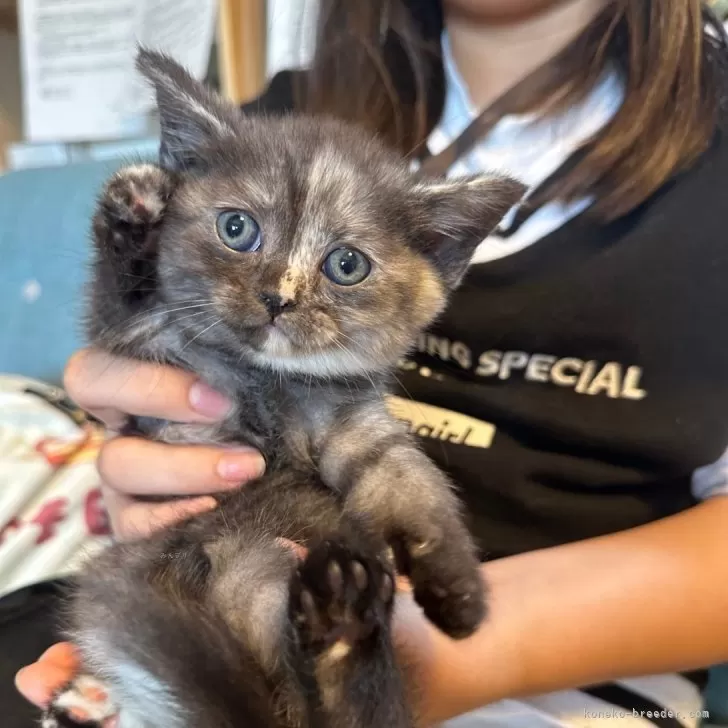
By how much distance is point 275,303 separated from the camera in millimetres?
547

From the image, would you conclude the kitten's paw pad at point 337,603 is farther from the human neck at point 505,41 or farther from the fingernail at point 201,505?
the human neck at point 505,41

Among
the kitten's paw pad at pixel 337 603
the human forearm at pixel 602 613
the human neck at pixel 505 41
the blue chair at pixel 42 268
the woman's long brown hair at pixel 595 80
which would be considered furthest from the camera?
the blue chair at pixel 42 268

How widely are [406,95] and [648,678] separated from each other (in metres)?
0.88

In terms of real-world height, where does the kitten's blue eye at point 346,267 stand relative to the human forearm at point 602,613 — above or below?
above

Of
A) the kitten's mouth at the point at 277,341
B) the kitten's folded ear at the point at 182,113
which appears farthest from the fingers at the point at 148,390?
the kitten's folded ear at the point at 182,113

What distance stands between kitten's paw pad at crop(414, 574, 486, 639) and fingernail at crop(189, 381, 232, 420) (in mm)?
253

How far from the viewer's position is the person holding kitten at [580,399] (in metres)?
0.66

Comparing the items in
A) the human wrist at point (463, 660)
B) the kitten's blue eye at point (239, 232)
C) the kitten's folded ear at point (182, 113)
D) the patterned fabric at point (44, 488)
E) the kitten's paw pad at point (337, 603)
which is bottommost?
the patterned fabric at point (44, 488)

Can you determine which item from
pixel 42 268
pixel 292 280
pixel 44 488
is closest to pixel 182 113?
pixel 292 280

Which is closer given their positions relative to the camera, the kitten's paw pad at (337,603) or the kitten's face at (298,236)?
the kitten's paw pad at (337,603)

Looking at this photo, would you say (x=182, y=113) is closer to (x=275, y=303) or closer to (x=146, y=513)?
(x=275, y=303)

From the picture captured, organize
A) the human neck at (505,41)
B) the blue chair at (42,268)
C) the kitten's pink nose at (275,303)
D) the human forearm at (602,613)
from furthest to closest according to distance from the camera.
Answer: the blue chair at (42,268) → the human neck at (505,41) → the human forearm at (602,613) → the kitten's pink nose at (275,303)

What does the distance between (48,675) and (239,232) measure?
1.54 feet

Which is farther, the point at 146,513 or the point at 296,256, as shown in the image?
the point at 146,513
